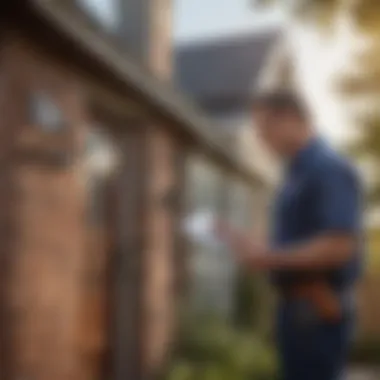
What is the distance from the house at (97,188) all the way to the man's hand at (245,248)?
41mm

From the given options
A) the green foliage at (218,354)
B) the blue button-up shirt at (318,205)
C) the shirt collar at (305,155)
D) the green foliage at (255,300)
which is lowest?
the green foliage at (218,354)

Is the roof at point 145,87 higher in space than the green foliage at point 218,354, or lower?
higher

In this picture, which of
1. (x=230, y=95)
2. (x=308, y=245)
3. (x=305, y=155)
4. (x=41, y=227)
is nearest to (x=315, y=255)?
(x=308, y=245)

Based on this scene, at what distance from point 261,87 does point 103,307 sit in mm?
374

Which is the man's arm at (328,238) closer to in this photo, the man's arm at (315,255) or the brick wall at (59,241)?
the man's arm at (315,255)

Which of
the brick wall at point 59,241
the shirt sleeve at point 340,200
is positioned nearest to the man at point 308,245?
the shirt sleeve at point 340,200

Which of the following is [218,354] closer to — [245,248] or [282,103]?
[245,248]

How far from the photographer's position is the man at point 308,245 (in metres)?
1.18

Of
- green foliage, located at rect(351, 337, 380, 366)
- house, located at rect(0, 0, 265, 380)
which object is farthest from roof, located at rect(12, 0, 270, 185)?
green foliage, located at rect(351, 337, 380, 366)

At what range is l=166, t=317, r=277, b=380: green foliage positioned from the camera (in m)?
1.20

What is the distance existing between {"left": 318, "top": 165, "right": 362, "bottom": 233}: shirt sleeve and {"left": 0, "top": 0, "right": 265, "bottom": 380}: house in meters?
0.10

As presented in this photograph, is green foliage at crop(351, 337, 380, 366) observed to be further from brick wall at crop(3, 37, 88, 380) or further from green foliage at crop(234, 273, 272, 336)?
brick wall at crop(3, 37, 88, 380)

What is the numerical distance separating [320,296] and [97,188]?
33 cm

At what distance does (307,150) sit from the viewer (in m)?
1.20
